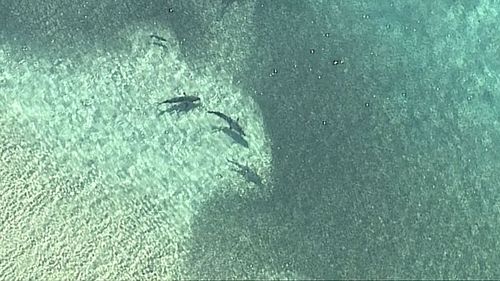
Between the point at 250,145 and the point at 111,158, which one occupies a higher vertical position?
the point at 111,158

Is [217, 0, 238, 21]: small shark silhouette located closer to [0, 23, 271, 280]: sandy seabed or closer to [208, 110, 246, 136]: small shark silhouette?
[0, 23, 271, 280]: sandy seabed

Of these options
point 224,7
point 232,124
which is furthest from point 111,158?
point 224,7

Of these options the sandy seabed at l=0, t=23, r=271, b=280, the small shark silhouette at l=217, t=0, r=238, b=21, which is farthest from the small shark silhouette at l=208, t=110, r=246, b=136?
the small shark silhouette at l=217, t=0, r=238, b=21

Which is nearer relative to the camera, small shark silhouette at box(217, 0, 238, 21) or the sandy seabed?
the sandy seabed

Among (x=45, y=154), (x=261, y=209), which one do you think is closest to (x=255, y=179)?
(x=261, y=209)

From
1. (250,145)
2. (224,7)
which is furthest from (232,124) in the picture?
(224,7)

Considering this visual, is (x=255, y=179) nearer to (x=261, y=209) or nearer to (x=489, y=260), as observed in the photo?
(x=261, y=209)

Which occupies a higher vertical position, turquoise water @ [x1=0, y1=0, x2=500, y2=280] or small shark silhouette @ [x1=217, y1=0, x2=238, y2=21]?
small shark silhouette @ [x1=217, y1=0, x2=238, y2=21]

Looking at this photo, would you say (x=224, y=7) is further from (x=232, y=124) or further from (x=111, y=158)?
(x=111, y=158)

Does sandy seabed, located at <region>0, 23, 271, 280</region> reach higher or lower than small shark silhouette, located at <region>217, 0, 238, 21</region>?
lower

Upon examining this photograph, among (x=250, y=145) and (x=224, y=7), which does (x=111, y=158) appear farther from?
(x=224, y=7)

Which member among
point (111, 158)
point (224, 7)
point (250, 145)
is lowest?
point (250, 145)
